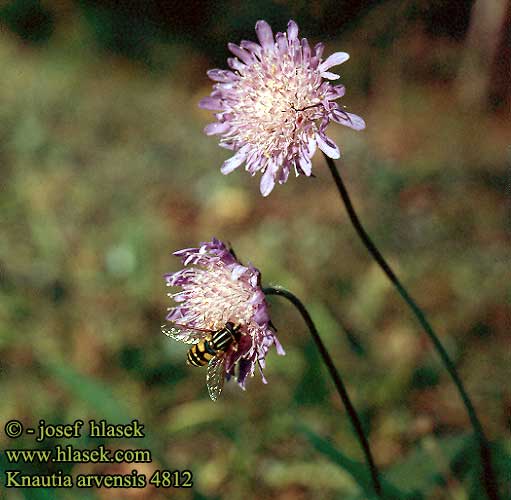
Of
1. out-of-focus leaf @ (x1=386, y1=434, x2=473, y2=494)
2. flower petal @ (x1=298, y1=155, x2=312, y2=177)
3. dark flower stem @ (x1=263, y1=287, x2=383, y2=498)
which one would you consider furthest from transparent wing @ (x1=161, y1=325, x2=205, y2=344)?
out-of-focus leaf @ (x1=386, y1=434, x2=473, y2=494)

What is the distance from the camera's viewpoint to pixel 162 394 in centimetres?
306

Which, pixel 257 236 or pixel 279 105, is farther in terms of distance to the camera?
pixel 257 236

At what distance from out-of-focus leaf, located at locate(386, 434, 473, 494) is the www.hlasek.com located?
0.73 m

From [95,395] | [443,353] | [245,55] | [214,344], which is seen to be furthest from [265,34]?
[95,395]

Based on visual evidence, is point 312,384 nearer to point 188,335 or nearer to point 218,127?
point 188,335

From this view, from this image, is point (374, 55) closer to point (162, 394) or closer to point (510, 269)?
point (510, 269)

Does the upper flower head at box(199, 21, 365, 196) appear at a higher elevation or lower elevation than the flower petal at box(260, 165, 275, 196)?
higher

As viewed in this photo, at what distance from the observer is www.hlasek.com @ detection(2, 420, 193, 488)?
244 cm

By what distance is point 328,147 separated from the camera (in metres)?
1.74

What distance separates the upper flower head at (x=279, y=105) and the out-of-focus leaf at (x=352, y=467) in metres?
0.78

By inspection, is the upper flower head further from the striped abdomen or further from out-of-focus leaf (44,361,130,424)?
out-of-focus leaf (44,361,130,424)

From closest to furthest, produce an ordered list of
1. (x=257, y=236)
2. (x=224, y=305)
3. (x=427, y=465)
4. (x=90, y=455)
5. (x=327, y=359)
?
(x=327, y=359)
(x=224, y=305)
(x=427, y=465)
(x=90, y=455)
(x=257, y=236)

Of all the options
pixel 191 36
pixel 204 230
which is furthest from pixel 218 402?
pixel 191 36

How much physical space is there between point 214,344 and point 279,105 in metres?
0.67
